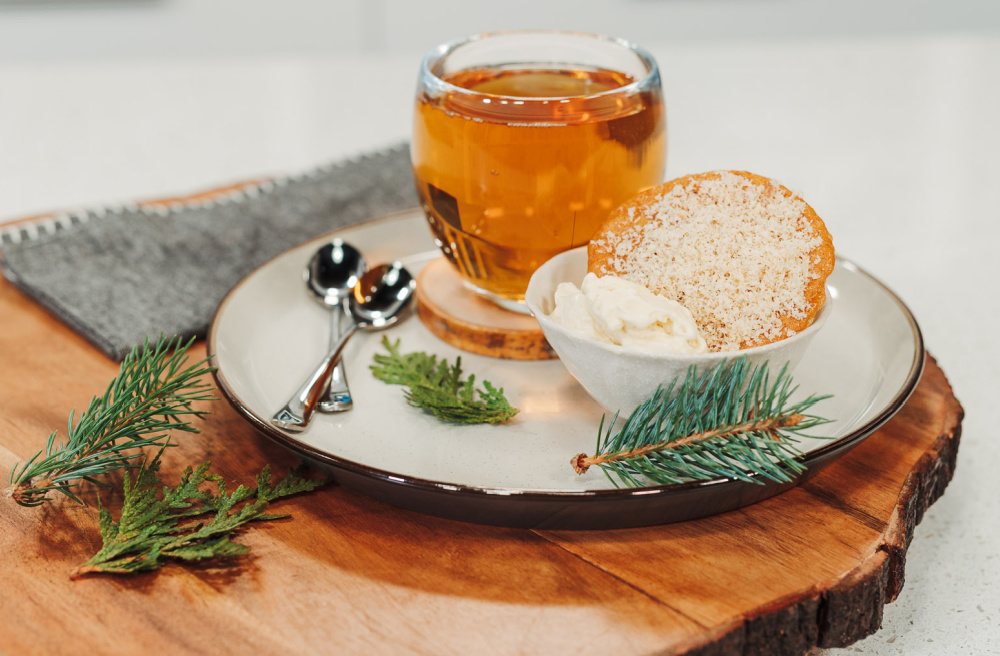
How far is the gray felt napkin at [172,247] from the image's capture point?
0.82 meters

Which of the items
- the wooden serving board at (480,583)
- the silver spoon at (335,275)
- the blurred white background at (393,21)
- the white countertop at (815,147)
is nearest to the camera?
the wooden serving board at (480,583)

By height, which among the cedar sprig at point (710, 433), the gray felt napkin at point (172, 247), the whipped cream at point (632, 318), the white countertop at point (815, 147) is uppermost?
the whipped cream at point (632, 318)

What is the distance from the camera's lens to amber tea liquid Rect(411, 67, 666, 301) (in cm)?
67

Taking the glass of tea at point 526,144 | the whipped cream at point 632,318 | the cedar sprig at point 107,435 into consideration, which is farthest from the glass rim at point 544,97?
the cedar sprig at point 107,435

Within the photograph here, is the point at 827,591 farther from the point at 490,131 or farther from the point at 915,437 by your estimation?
the point at 490,131

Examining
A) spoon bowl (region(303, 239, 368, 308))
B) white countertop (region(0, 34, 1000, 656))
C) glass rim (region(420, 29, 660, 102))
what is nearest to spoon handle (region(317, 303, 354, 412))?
spoon bowl (region(303, 239, 368, 308))

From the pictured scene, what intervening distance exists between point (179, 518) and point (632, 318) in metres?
0.30

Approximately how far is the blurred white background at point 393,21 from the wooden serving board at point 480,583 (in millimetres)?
2765

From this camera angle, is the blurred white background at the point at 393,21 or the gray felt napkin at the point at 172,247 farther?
the blurred white background at the point at 393,21

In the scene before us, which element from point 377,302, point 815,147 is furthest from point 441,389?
point 815,147

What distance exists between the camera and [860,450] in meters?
0.63

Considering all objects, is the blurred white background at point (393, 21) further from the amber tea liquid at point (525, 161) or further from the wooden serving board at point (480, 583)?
the wooden serving board at point (480, 583)

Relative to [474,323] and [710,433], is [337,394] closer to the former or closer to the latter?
[474,323]

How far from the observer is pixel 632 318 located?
546 mm
